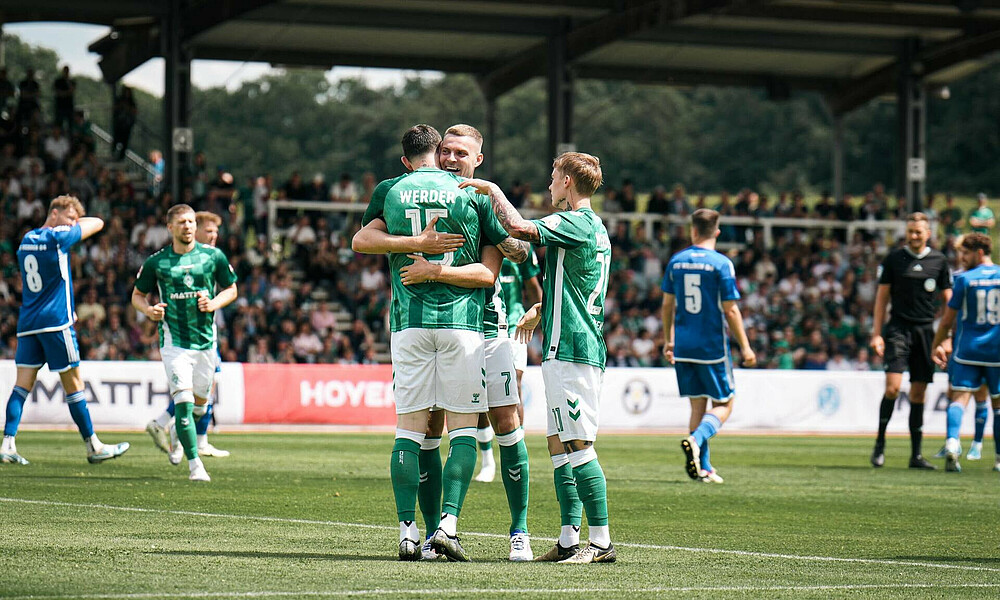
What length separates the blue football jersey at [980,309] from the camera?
1430 centimetres

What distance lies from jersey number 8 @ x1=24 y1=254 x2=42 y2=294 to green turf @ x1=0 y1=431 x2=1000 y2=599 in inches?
63.6

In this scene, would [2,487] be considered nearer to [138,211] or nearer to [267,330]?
[267,330]

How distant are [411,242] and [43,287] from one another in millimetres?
6732

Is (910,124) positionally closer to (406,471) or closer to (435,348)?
(435,348)

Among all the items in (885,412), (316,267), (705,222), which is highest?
(705,222)

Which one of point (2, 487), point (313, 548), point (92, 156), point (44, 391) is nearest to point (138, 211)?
point (92, 156)

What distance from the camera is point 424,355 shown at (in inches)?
281

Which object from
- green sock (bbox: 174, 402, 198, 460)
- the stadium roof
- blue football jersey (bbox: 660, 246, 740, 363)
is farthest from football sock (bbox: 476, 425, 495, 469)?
the stadium roof

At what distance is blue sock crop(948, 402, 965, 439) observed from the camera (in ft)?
47.7

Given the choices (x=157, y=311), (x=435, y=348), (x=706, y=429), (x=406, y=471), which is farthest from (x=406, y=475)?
(x=706, y=429)

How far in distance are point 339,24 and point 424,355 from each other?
2319 cm

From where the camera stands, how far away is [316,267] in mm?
29250

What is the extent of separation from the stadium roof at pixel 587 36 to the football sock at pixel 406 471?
21.2 metres

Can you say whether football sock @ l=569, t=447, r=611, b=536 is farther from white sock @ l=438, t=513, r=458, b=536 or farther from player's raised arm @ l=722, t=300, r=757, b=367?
player's raised arm @ l=722, t=300, r=757, b=367
